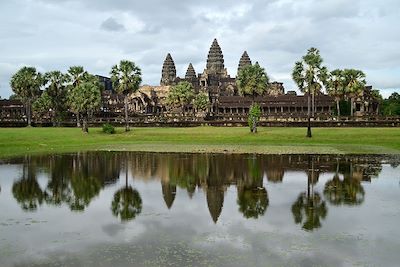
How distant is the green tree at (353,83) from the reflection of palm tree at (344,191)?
2648 inches

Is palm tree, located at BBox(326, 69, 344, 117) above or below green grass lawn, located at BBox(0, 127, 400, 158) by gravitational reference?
above

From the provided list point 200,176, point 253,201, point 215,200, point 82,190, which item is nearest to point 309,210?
point 253,201

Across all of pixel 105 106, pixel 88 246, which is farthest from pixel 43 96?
pixel 88 246

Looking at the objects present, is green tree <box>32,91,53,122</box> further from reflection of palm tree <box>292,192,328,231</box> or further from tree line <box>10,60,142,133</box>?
reflection of palm tree <box>292,192,328,231</box>

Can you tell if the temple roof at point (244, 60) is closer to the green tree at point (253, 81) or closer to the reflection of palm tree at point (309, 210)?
the green tree at point (253, 81)

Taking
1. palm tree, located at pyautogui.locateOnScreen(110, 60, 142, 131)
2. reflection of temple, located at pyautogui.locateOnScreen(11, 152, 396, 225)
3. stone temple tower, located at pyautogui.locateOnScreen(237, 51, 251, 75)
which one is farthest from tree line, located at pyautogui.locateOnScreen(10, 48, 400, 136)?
stone temple tower, located at pyautogui.locateOnScreen(237, 51, 251, 75)

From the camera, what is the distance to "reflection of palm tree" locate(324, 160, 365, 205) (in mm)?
20483

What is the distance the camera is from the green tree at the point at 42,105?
108 metres

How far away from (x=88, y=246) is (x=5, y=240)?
2.54 meters

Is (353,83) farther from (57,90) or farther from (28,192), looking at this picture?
(28,192)

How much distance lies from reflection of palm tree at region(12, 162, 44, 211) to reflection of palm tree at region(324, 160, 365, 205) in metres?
12.1

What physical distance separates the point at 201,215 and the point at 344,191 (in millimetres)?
8308

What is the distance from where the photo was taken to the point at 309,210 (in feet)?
61.0

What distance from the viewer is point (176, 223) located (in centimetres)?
1644
